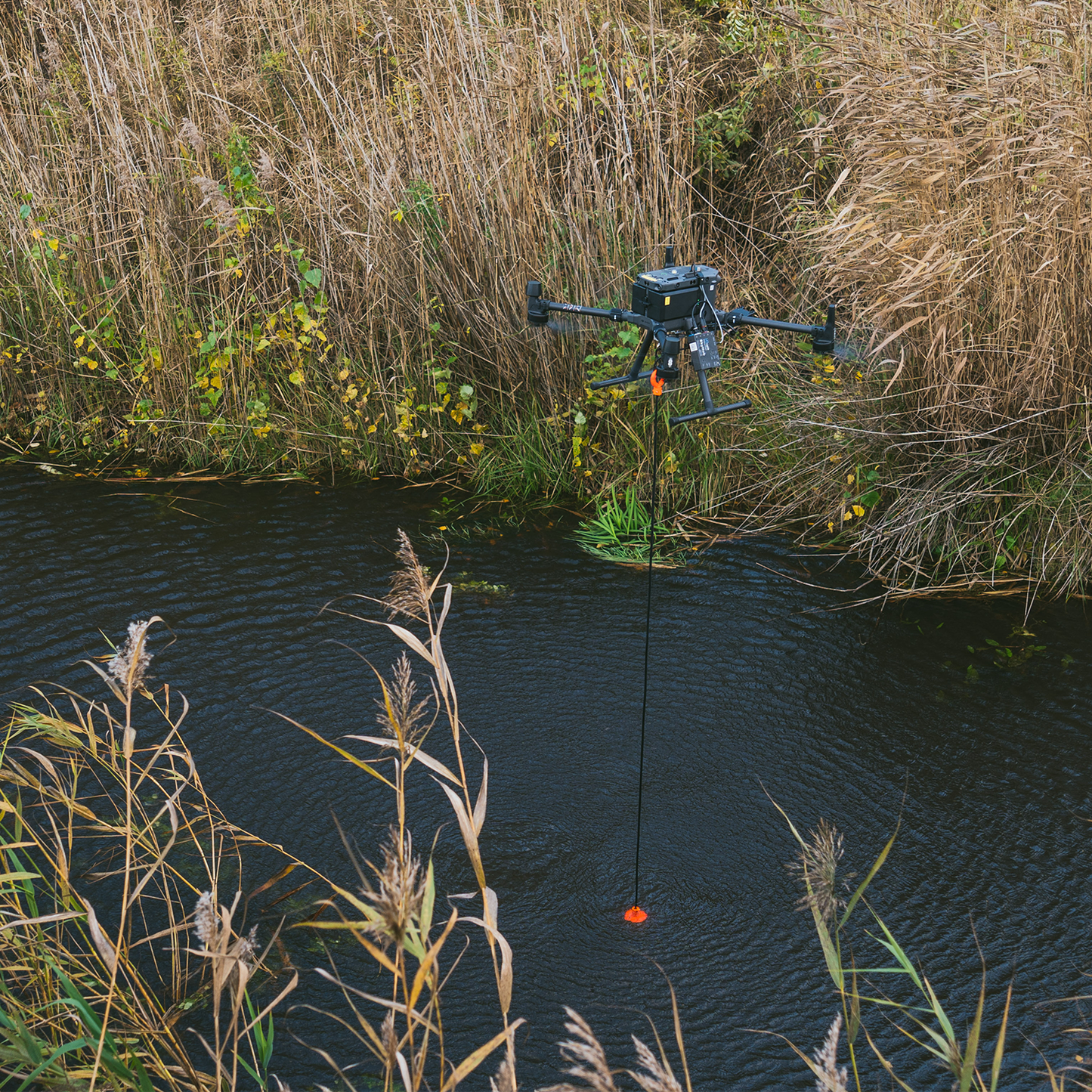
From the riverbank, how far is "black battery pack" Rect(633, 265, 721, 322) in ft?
3.78

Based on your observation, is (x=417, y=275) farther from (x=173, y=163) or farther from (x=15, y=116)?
(x=15, y=116)

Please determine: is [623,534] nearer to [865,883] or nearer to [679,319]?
[679,319]

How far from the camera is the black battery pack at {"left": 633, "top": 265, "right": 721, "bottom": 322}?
255 cm

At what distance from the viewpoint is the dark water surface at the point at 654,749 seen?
2.34 metres

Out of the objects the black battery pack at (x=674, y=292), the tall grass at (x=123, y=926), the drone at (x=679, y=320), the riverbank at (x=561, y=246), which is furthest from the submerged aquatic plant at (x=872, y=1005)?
the riverbank at (x=561, y=246)

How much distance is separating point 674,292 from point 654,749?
130 centimetres

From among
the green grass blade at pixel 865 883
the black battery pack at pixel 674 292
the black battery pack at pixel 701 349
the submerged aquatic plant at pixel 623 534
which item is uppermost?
the black battery pack at pixel 674 292

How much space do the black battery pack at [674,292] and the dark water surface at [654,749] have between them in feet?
4.07

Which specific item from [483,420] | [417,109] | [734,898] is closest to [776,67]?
[417,109]

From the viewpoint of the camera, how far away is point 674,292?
2.55 meters

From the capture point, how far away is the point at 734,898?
258 centimetres

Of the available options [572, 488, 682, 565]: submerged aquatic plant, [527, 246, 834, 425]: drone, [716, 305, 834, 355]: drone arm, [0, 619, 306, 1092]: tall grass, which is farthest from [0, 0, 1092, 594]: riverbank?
[0, 619, 306, 1092]: tall grass

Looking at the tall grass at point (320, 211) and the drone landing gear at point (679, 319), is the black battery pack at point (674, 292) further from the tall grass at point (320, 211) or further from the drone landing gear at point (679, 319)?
the tall grass at point (320, 211)

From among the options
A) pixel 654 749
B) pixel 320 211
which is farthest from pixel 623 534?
pixel 320 211
